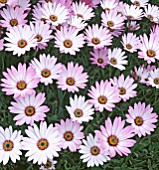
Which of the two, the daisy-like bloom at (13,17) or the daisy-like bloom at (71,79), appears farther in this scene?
the daisy-like bloom at (13,17)

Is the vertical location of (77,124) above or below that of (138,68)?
below

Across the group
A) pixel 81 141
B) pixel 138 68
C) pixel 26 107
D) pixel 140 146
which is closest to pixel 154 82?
pixel 138 68

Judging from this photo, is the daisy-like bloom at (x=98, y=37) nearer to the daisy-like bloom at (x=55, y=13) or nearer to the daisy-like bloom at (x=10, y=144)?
the daisy-like bloom at (x=55, y=13)

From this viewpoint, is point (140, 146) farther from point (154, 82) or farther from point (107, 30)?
point (107, 30)

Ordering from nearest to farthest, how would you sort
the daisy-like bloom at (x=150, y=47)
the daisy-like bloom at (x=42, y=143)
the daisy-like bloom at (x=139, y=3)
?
the daisy-like bloom at (x=42, y=143) < the daisy-like bloom at (x=150, y=47) < the daisy-like bloom at (x=139, y=3)

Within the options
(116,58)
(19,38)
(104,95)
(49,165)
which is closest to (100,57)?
(116,58)

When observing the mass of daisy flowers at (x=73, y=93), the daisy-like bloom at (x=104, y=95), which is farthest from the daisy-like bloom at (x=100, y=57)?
the daisy-like bloom at (x=104, y=95)

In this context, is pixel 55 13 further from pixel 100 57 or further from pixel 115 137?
pixel 115 137

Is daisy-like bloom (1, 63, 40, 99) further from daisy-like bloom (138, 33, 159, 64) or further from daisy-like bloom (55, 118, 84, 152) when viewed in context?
daisy-like bloom (138, 33, 159, 64)
